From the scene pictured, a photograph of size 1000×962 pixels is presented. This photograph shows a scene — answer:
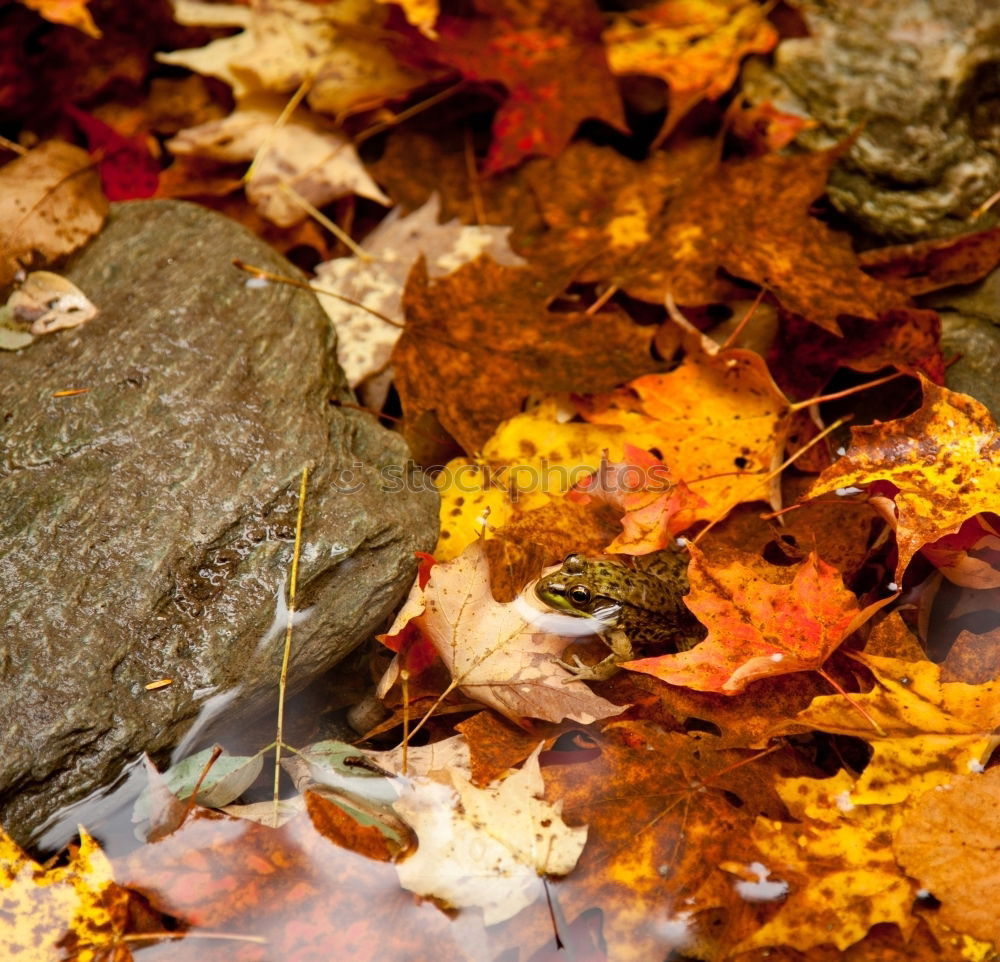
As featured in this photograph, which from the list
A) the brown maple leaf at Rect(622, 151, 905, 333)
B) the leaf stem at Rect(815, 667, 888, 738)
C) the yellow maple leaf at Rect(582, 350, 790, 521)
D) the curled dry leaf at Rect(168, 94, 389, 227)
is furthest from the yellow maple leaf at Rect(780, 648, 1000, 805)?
the curled dry leaf at Rect(168, 94, 389, 227)

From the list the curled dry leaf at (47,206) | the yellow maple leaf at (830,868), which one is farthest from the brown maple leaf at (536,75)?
the yellow maple leaf at (830,868)

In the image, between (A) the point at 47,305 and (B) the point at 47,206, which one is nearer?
(A) the point at 47,305

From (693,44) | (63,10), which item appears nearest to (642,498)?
(693,44)

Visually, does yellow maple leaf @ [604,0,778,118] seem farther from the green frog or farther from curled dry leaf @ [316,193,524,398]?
the green frog

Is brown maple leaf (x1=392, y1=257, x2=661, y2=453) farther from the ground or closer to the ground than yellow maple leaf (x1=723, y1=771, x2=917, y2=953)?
farther from the ground

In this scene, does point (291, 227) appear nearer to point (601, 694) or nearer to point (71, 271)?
point (71, 271)

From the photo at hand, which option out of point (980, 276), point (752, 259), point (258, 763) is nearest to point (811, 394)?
point (752, 259)

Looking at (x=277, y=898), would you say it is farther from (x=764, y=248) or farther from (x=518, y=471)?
(x=764, y=248)
